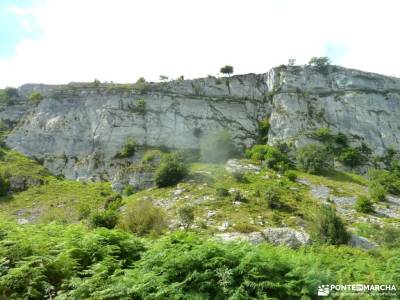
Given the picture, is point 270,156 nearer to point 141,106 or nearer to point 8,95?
point 141,106

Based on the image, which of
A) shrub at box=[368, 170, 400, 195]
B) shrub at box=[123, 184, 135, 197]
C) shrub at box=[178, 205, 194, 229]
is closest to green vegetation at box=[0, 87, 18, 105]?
shrub at box=[123, 184, 135, 197]

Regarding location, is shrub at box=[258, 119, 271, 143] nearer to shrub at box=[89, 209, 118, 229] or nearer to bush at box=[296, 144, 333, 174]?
bush at box=[296, 144, 333, 174]

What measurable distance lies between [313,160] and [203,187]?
20.1 m

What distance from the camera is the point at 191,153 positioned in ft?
224

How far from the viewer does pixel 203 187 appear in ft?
150

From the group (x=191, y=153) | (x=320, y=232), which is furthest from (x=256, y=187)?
(x=191, y=153)

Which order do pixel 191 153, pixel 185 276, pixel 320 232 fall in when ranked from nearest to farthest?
1. pixel 185 276
2. pixel 320 232
3. pixel 191 153

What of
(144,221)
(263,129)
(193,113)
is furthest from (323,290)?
(193,113)

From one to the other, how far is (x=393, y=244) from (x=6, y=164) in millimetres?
52455

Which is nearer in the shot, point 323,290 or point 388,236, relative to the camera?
point 323,290

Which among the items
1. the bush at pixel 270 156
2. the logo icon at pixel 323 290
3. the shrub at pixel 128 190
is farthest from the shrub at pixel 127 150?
the logo icon at pixel 323 290

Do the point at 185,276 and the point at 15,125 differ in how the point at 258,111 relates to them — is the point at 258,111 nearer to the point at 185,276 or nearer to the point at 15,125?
the point at 15,125

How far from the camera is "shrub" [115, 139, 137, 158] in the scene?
216 ft

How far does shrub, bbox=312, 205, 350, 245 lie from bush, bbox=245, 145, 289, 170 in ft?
72.0
